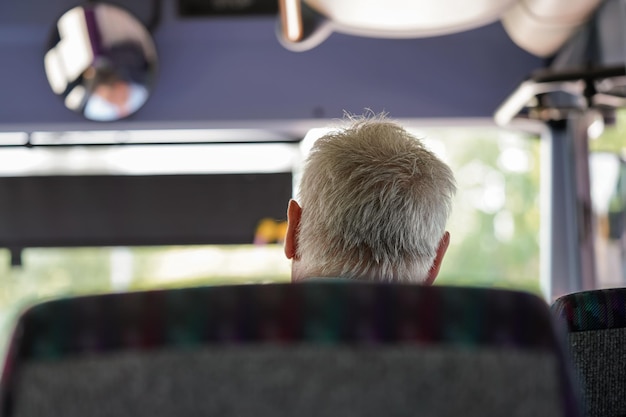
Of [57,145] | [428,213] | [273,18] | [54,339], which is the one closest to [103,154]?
[57,145]

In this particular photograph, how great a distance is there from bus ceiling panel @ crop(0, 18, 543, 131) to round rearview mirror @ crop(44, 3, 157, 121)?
20cm

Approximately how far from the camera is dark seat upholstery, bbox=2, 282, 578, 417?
0.74 m

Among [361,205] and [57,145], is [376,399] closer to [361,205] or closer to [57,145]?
[361,205]

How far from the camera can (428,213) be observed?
129 centimetres

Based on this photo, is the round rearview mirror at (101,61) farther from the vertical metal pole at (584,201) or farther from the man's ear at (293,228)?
the man's ear at (293,228)

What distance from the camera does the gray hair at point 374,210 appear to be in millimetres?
1262

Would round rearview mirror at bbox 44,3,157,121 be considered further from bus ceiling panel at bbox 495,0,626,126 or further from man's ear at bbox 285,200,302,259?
man's ear at bbox 285,200,302,259

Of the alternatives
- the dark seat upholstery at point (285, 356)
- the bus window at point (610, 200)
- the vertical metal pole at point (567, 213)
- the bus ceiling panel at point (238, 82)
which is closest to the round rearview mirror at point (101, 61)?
the bus ceiling panel at point (238, 82)

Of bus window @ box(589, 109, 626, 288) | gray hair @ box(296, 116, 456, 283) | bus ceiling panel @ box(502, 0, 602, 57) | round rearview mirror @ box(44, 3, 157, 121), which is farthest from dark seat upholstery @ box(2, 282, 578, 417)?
round rearview mirror @ box(44, 3, 157, 121)

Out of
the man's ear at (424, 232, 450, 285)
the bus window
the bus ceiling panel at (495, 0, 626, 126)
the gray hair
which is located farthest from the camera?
the bus window

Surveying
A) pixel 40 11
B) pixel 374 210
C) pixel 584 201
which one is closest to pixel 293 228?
pixel 374 210

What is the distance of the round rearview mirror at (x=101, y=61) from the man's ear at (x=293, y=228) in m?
3.90

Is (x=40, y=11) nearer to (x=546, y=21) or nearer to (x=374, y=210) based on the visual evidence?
(x=546, y=21)

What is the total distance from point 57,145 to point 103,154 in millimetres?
279
